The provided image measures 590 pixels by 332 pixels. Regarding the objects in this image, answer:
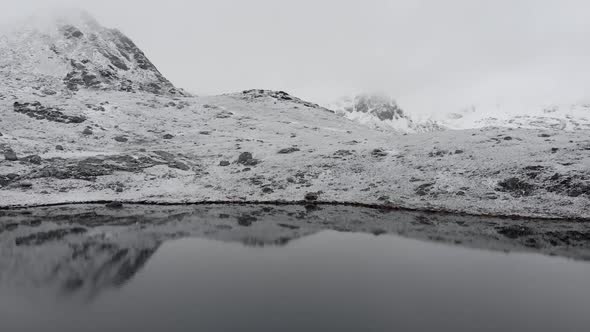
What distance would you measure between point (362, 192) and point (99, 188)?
28643 millimetres

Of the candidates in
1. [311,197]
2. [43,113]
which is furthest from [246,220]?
[43,113]

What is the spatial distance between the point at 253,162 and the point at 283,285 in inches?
1527

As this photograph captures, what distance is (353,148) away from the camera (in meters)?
59.1

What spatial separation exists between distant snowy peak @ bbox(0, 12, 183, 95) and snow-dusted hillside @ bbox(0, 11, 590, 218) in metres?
7.56

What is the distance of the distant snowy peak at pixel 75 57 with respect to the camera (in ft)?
322

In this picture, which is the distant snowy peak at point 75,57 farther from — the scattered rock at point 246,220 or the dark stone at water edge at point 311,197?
the scattered rock at point 246,220

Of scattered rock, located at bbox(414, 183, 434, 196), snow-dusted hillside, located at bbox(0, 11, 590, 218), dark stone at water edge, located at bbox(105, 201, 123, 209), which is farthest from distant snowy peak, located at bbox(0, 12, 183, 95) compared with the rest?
scattered rock, located at bbox(414, 183, 434, 196)

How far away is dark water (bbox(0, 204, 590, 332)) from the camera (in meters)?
14.8

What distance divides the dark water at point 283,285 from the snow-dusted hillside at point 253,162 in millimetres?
13089

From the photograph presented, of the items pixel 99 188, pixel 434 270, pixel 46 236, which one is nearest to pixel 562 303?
pixel 434 270

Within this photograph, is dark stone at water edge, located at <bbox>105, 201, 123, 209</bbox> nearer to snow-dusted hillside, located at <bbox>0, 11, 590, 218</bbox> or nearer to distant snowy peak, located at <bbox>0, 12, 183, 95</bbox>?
snow-dusted hillside, located at <bbox>0, 11, 590, 218</bbox>

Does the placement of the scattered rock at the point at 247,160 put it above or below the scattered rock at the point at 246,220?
above

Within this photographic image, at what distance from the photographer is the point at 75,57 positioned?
10956cm

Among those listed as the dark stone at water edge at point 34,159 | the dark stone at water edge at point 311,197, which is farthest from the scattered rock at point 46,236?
the dark stone at water edge at point 311,197
